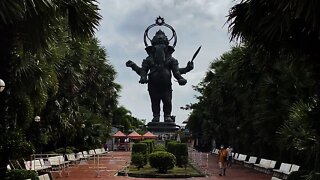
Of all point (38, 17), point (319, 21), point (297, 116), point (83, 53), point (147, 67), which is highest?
point (147, 67)

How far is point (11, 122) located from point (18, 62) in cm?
291

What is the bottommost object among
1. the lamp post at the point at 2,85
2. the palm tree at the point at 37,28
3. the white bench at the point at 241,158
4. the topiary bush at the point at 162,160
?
the topiary bush at the point at 162,160

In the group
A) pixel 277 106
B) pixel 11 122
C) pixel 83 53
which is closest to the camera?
pixel 11 122

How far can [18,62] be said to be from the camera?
15.4 meters

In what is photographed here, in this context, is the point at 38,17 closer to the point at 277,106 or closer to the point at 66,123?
the point at 277,106

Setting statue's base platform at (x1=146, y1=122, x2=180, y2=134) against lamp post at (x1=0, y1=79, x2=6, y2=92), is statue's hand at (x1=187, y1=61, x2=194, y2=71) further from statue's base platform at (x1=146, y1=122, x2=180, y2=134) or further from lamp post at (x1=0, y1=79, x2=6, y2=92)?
lamp post at (x1=0, y1=79, x2=6, y2=92)


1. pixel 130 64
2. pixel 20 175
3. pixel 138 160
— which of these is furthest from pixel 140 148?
pixel 130 64

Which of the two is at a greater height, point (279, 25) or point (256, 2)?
point (256, 2)

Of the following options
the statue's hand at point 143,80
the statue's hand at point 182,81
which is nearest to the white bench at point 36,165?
the statue's hand at point 143,80

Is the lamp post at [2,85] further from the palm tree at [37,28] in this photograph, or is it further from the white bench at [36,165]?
the white bench at [36,165]

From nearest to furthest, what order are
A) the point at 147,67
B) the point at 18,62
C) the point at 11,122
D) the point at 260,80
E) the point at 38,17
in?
the point at 38,17
the point at 18,62
the point at 11,122
the point at 260,80
the point at 147,67

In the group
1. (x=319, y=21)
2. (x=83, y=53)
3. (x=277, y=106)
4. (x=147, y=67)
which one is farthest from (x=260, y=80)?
(x=147, y=67)

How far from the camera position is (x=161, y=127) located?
220ft

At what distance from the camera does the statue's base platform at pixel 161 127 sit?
66.9 m
